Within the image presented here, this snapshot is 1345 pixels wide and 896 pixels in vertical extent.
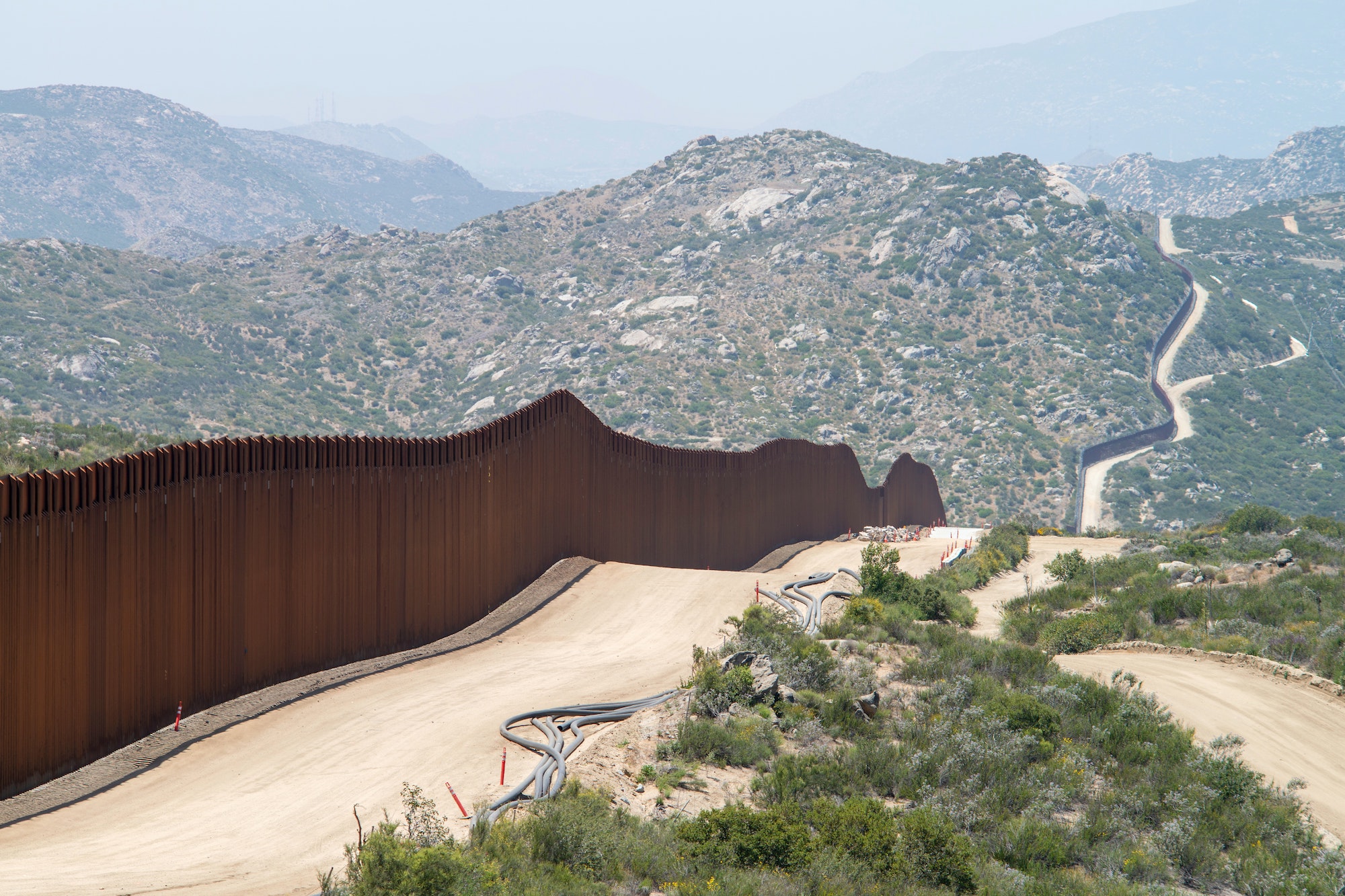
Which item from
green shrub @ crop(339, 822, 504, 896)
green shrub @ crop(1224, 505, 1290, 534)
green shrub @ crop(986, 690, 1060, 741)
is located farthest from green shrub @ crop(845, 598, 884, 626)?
green shrub @ crop(1224, 505, 1290, 534)

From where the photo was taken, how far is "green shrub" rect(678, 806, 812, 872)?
28.1 feet

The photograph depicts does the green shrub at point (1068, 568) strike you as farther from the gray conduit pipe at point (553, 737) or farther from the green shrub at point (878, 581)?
the gray conduit pipe at point (553, 737)

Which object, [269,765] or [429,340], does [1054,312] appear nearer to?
[429,340]

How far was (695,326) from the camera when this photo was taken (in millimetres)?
109000

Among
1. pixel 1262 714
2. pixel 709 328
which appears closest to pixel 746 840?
pixel 1262 714

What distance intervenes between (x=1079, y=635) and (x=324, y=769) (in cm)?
1344

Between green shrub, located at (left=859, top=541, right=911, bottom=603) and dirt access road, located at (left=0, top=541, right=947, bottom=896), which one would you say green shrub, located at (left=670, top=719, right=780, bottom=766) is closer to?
dirt access road, located at (left=0, top=541, right=947, bottom=896)

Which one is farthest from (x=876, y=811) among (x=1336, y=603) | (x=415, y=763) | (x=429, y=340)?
(x=429, y=340)

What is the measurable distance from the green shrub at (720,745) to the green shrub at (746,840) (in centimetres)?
177

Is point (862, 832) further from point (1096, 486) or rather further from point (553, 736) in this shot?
A: point (1096, 486)

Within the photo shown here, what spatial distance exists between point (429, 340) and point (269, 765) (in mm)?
106794

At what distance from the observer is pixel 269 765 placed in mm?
10625

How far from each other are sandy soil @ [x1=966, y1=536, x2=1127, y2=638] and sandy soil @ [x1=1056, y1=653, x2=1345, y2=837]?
3.38 m

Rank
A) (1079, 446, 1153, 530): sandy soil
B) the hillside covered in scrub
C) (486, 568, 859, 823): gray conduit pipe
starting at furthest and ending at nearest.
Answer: the hillside covered in scrub
(1079, 446, 1153, 530): sandy soil
(486, 568, 859, 823): gray conduit pipe
